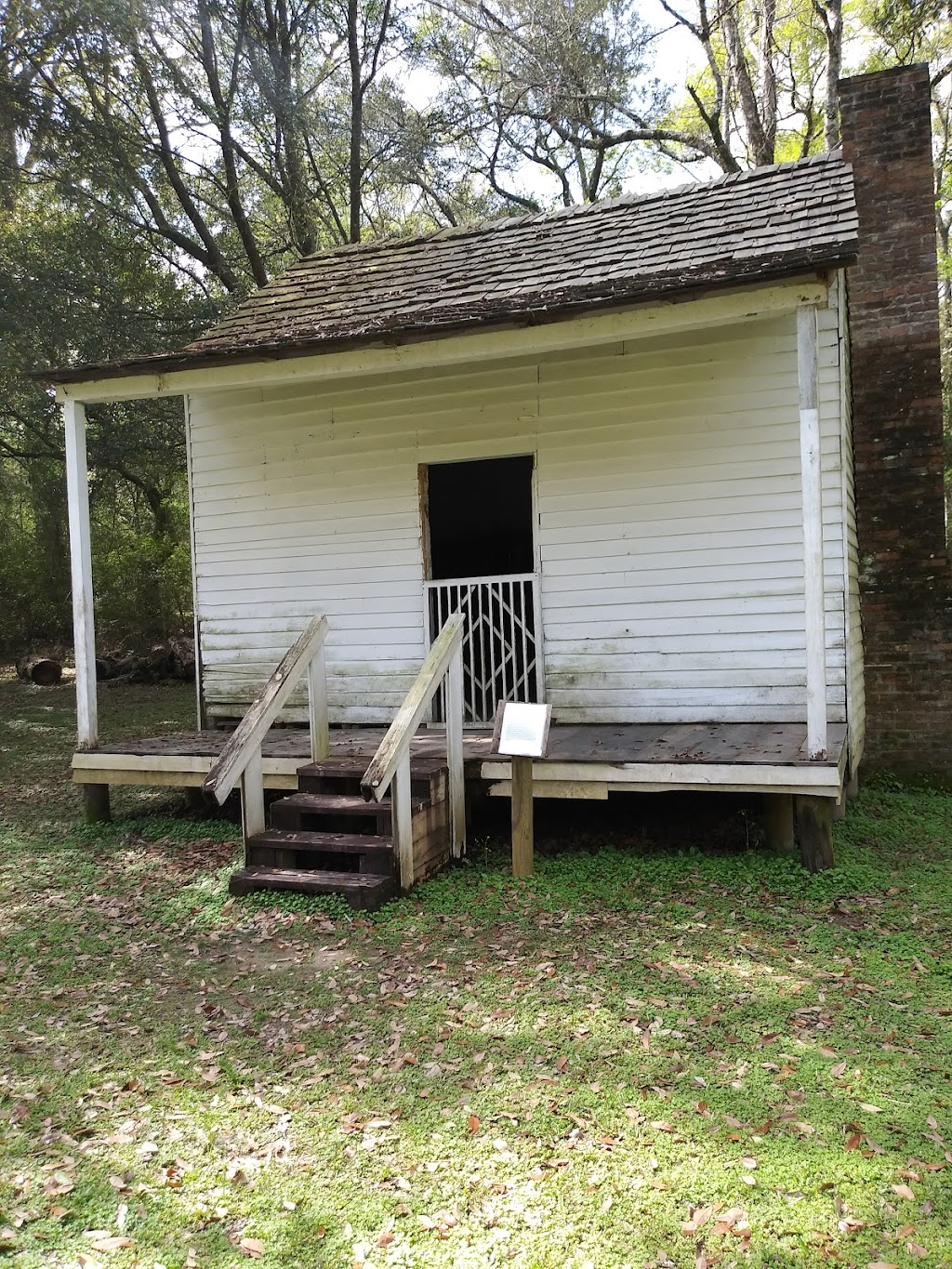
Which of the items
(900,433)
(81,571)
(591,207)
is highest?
(591,207)

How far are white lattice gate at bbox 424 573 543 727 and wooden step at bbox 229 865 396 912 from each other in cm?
225

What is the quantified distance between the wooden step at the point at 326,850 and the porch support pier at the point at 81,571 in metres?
2.47

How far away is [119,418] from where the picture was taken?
14594 mm

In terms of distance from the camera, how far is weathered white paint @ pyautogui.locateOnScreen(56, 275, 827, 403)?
557cm

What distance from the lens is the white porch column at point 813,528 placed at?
5.52 meters

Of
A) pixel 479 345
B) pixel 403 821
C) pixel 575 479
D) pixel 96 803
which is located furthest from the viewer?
pixel 96 803

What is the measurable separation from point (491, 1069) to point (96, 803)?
5.33m

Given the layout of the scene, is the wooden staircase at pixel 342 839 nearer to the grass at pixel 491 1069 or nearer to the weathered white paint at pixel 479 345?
the grass at pixel 491 1069

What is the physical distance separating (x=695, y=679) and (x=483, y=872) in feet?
7.93

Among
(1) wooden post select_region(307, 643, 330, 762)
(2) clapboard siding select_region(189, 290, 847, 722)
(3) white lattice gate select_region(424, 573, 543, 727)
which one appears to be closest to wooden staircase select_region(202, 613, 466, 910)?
(1) wooden post select_region(307, 643, 330, 762)

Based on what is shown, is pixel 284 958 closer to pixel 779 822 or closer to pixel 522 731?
pixel 522 731

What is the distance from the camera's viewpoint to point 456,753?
614 cm

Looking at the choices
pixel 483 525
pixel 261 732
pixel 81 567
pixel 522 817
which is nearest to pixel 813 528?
pixel 522 817

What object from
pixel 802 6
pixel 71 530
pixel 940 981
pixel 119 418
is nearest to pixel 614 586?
pixel 940 981
